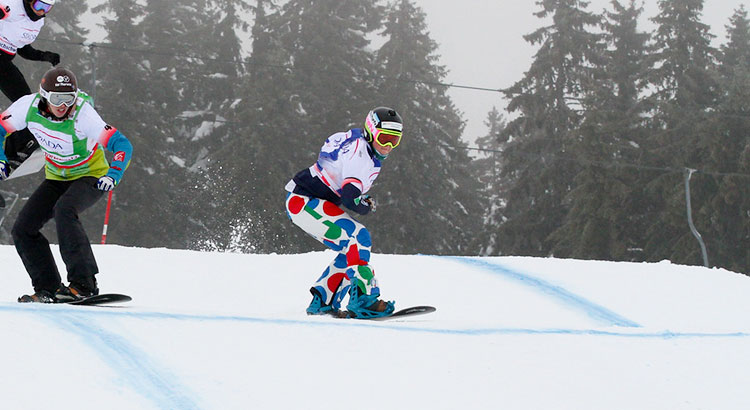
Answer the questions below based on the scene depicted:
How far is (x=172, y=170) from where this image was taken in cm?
3309

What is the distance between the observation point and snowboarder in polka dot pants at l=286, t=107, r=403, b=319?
582 centimetres

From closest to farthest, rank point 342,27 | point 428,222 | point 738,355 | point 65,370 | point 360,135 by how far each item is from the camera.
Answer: point 65,370
point 738,355
point 360,135
point 428,222
point 342,27

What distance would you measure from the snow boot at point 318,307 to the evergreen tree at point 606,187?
80.1ft

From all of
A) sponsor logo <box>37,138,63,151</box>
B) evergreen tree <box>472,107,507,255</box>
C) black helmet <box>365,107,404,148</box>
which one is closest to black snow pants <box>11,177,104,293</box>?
sponsor logo <box>37,138,63,151</box>

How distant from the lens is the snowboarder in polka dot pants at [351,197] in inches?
229

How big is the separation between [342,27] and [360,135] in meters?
32.0

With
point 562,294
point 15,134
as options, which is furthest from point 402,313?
point 15,134

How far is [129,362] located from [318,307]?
2.37 meters

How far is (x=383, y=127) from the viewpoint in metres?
5.88

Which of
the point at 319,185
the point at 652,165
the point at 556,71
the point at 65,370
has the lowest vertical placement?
the point at 65,370

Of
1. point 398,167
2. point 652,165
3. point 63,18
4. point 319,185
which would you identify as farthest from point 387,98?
point 319,185

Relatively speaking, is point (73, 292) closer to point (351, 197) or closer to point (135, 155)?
point (351, 197)

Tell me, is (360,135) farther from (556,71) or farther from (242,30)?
(242,30)

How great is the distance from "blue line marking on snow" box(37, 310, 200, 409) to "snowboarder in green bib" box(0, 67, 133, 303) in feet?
3.05
